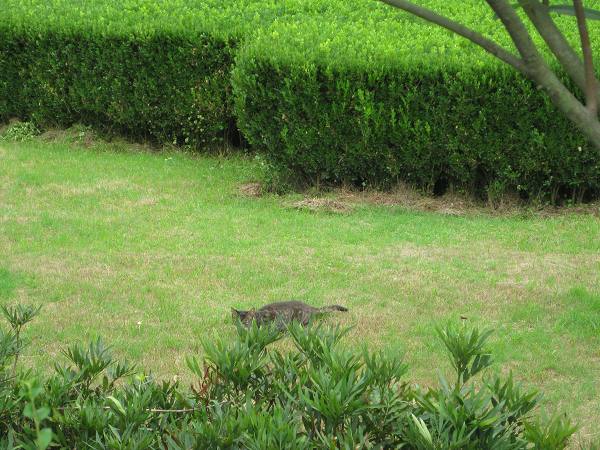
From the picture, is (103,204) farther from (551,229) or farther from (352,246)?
(551,229)

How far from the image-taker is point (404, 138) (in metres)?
9.31

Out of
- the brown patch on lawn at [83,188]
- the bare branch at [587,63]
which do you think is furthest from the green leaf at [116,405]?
the brown patch on lawn at [83,188]

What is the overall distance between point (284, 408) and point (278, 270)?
4.45 metres

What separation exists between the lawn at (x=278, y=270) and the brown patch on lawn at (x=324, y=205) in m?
0.08

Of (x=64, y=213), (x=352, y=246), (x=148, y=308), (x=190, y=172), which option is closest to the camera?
(x=148, y=308)

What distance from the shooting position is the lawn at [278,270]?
6.23 metres

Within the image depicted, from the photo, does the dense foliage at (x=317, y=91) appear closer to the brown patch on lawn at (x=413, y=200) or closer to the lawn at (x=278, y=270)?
the brown patch on lawn at (x=413, y=200)

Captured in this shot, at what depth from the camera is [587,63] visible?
204 cm

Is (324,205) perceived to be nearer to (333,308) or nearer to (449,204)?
(449,204)

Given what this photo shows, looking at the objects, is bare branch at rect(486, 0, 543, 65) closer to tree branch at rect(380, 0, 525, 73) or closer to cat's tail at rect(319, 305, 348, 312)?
tree branch at rect(380, 0, 525, 73)

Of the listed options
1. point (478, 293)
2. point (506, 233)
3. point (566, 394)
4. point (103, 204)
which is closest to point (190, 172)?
point (103, 204)

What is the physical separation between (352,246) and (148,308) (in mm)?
2053

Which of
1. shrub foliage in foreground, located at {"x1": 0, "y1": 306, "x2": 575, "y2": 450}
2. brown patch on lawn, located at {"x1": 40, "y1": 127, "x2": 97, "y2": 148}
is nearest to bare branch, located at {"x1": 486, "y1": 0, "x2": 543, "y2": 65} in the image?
shrub foliage in foreground, located at {"x1": 0, "y1": 306, "x2": 575, "y2": 450}

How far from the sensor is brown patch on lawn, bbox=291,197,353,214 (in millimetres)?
9230
